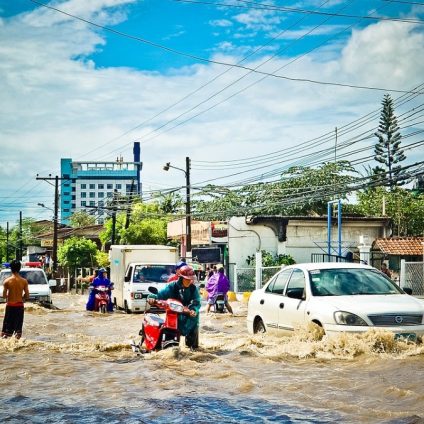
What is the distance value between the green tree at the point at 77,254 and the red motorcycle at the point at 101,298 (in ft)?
113

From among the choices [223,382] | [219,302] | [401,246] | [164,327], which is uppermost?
[401,246]

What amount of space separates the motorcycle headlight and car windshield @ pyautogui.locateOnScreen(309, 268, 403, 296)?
91cm

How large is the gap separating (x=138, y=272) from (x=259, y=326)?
11.3 metres

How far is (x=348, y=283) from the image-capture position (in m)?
11.5

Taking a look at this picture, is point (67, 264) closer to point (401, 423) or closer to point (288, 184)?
point (288, 184)

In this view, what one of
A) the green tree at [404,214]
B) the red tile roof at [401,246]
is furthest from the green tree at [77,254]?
the red tile roof at [401,246]

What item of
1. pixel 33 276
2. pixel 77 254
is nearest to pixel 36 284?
pixel 33 276

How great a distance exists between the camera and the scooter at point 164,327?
33.6 feet

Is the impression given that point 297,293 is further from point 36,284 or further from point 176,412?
point 36,284

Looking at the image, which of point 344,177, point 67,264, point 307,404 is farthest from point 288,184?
point 307,404

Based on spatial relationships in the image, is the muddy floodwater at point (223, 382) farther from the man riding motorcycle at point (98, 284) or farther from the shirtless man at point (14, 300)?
the man riding motorcycle at point (98, 284)

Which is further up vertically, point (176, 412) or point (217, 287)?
point (217, 287)

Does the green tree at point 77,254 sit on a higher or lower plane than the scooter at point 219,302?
higher

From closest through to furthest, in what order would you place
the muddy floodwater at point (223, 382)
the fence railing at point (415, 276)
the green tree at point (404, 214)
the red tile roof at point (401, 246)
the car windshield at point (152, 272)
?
the muddy floodwater at point (223, 382) → the car windshield at point (152, 272) → the fence railing at point (415, 276) → the red tile roof at point (401, 246) → the green tree at point (404, 214)
